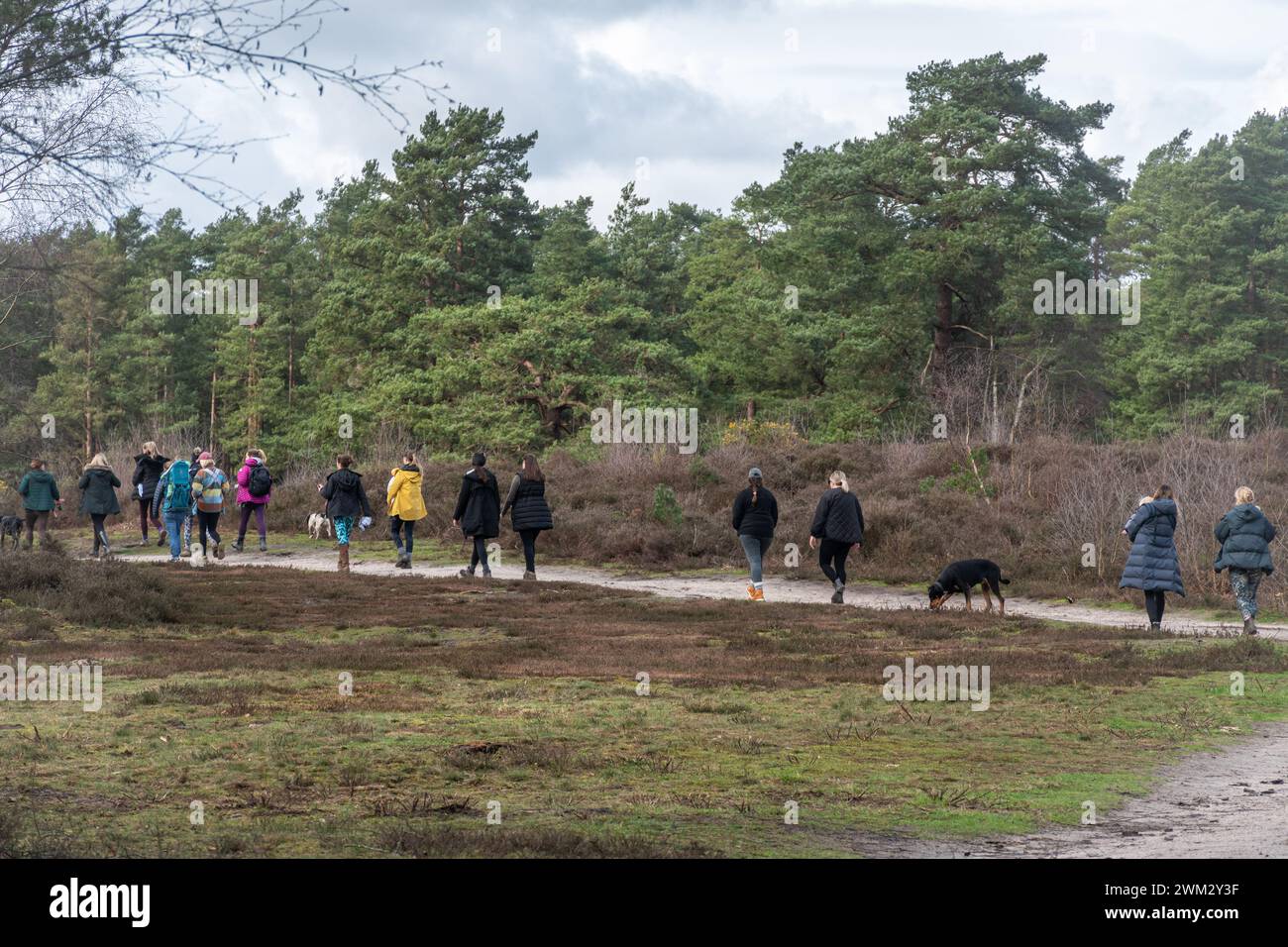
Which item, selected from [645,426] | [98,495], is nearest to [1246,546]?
[98,495]

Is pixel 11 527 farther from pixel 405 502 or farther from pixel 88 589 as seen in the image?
pixel 88 589

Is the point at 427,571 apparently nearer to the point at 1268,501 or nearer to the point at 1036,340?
the point at 1268,501

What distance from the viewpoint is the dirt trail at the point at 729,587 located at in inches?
866

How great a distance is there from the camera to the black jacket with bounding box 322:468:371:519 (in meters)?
26.6

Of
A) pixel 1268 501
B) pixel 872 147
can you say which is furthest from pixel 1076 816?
pixel 872 147

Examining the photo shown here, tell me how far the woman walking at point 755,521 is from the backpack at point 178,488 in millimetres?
10931

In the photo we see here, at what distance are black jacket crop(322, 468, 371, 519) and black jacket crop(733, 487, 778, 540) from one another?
284 inches

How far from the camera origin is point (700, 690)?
45.4 ft

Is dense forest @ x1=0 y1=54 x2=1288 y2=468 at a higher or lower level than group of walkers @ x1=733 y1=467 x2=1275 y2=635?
higher

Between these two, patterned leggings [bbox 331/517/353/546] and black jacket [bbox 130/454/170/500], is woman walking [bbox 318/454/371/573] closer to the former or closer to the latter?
patterned leggings [bbox 331/517/353/546]
